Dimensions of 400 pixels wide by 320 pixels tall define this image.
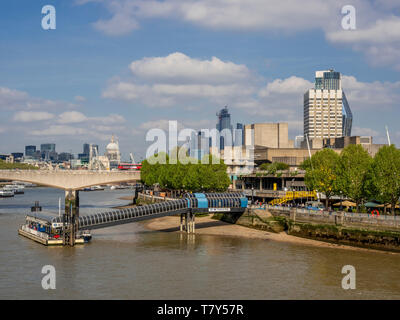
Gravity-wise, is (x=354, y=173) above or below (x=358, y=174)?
above

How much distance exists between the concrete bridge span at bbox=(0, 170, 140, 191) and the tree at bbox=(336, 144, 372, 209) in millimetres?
64619

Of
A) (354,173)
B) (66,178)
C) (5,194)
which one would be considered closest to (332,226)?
(354,173)

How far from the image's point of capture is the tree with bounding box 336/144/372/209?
238 ft

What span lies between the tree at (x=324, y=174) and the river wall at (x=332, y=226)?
827 cm

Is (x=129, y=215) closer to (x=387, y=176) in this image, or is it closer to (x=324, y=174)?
(x=324, y=174)

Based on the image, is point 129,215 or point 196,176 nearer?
point 129,215

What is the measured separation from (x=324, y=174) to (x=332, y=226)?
16092 mm

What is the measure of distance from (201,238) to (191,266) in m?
19.8

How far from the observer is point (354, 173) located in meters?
73.7

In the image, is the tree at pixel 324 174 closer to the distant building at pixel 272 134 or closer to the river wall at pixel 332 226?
the river wall at pixel 332 226

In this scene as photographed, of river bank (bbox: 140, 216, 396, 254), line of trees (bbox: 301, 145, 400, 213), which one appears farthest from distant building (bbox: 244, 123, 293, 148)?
line of trees (bbox: 301, 145, 400, 213)

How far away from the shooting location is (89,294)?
41375 mm
